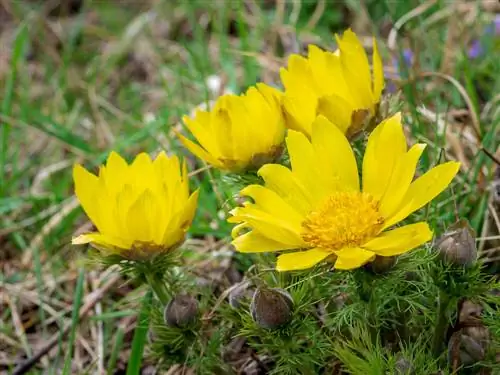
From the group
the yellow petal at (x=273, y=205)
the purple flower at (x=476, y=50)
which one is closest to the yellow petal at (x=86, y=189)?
the yellow petal at (x=273, y=205)

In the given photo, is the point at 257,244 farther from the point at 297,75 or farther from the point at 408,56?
the point at 408,56

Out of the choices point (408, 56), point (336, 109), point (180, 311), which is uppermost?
point (336, 109)

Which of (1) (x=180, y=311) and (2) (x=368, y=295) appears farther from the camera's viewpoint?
(1) (x=180, y=311)

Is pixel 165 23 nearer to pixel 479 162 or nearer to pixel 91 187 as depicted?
pixel 479 162

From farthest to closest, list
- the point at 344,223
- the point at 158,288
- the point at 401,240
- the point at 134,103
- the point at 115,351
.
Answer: the point at 134,103, the point at 115,351, the point at 158,288, the point at 344,223, the point at 401,240

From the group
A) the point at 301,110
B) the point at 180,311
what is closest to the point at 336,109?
the point at 301,110

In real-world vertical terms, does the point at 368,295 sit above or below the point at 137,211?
below
